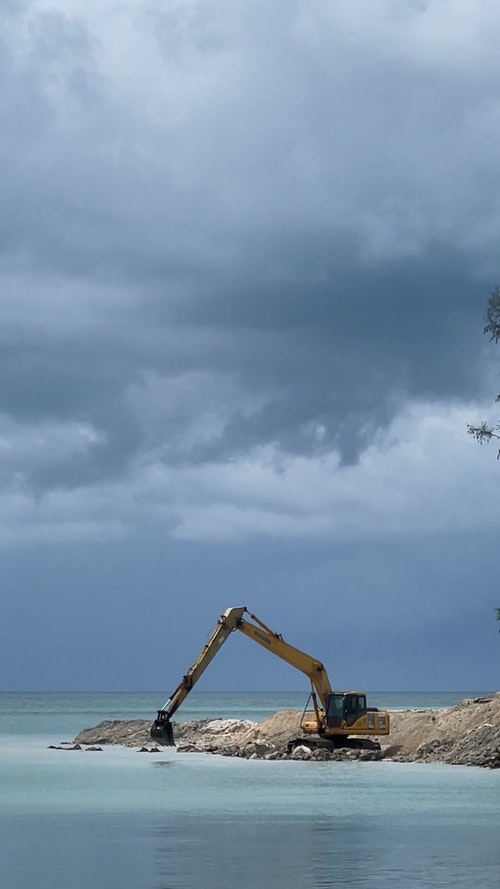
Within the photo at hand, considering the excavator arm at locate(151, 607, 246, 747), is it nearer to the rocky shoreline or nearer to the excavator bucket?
the excavator bucket

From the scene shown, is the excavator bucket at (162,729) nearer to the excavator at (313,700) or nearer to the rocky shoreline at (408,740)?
the excavator at (313,700)

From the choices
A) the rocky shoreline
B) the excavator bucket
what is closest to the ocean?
the excavator bucket

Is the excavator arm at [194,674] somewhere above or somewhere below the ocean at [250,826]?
above

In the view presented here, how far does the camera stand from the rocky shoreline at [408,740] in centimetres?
5431

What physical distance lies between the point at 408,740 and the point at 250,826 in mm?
28077

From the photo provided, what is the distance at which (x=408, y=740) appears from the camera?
58781mm

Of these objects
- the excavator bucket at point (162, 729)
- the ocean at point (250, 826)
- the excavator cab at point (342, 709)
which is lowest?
the ocean at point (250, 826)

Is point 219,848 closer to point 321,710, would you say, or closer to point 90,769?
point 90,769

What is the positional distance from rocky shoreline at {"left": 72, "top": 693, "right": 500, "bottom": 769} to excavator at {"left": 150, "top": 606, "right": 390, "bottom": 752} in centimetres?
62

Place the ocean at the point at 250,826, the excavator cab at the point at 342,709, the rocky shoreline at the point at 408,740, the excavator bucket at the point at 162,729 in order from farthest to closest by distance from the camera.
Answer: the excavator cab at the point at 342,709 < the excavator bucket at the point at 162,729 < the rocky shoreline at the point at 408,740 < the ocean at the point at 250,826

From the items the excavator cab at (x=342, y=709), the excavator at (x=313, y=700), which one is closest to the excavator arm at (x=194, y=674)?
the excavator at (x=313, y=700)

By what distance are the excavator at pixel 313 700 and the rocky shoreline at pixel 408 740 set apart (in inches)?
24.5

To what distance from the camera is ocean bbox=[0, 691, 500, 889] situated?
2369cm

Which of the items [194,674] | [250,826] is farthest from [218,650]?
[250,826]
